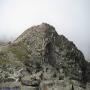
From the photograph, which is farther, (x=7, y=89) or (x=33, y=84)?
(x=33, y=84)

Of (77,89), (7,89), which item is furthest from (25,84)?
(77,89)

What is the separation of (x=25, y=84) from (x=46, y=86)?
16.0 m

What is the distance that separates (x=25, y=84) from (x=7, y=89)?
19786 mm

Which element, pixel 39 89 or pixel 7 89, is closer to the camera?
pixel 7 89

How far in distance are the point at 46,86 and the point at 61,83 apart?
1105 cm

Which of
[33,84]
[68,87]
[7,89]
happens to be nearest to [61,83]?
[68,87]

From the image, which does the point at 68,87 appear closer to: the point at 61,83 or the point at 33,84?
the point at 61,83

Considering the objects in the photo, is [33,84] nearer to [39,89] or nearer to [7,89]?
[39,89]

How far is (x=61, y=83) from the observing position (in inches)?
7544

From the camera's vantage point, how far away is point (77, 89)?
190000 millimetres

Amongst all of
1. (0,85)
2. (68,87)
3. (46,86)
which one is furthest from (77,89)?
(0,85)

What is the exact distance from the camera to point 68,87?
188 m

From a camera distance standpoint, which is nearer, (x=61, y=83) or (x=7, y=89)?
(x=7, y=89)

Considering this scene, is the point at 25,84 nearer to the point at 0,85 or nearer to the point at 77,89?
the point at 0,85
